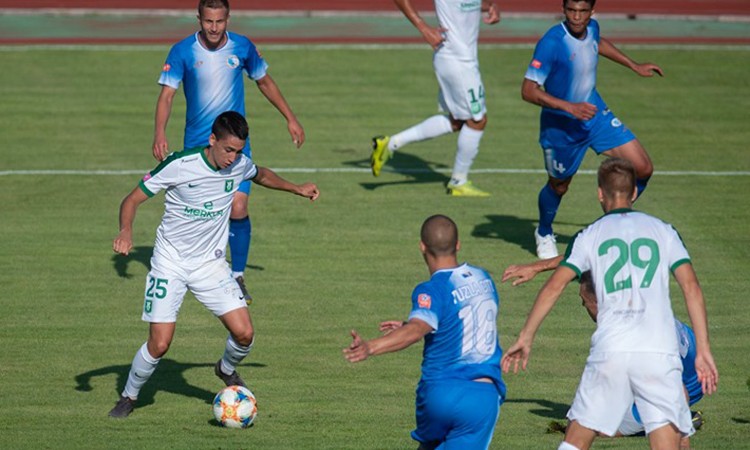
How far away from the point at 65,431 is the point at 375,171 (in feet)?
24.8

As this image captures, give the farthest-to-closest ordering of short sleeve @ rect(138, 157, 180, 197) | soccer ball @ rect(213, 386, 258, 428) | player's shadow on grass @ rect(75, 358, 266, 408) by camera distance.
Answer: player's shadow on grass @ rect(75, 358, 266, 408)
short sleeve @ rect(138, 157, 180, 197)
soccer ball @ rect(213, 386, 258, 428)

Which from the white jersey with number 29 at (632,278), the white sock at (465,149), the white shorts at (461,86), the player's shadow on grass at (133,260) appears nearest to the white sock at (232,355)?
the white jersey with number 29 at (632,278)

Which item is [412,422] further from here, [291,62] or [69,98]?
[291,62]

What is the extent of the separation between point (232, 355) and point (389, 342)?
294cm

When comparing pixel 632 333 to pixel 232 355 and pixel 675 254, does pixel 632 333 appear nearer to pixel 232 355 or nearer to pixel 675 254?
pixel 675 254

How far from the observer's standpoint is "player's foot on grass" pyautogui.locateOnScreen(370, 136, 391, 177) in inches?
622

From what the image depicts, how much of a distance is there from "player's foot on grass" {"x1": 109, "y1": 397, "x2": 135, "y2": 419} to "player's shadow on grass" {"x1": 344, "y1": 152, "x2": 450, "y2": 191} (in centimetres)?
708

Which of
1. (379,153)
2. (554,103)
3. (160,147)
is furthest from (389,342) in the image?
(379,153)

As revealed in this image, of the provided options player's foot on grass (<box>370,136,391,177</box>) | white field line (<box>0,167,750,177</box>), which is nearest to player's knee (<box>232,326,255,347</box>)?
player's foot on grass (<box>370,136,391,177</box>)

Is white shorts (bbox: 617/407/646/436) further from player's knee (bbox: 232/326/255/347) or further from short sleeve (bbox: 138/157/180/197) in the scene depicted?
short sleeve (bbox: 138/157/180/197)

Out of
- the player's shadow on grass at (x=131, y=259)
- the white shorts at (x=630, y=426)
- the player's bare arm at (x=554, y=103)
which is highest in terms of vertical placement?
the player's bare arm at (x=554, y=103)

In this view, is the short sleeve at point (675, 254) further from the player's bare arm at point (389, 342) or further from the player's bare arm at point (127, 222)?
the player's bare arm at point (127, 222)

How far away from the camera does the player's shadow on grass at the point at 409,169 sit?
16422 mm

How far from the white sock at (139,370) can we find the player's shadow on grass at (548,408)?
2807 mm
